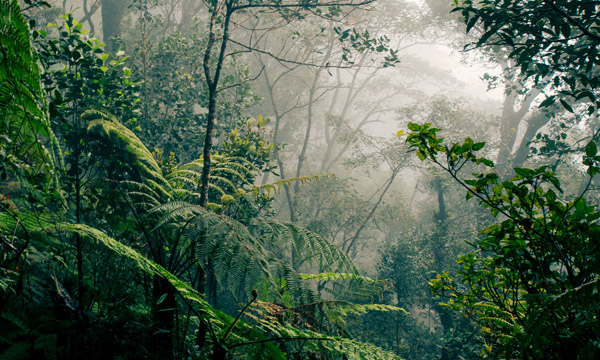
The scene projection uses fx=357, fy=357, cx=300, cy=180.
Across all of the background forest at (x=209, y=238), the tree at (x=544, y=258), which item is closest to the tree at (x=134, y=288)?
the background forest at (x=209, y=238)

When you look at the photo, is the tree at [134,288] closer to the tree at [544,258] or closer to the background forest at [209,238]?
the background forest at [209,238]

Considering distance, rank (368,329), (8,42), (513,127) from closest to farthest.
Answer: (8,42) < (368,329) < (513,127)

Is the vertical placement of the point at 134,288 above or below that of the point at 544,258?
below

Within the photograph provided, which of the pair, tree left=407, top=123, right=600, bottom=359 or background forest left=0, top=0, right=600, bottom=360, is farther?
background forest left=0, top=0, right=600, bottom=360

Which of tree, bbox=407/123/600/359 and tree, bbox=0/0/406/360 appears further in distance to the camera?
tree, bbox=0/0/406/360

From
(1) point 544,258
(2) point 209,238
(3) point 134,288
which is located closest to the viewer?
(1) point 544,258

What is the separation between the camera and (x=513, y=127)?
1355 centimetres

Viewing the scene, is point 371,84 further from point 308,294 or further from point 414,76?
point 308,294

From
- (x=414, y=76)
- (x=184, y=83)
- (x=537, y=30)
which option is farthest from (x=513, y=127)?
(x=537, y=30)

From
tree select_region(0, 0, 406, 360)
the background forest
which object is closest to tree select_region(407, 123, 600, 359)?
the background forest

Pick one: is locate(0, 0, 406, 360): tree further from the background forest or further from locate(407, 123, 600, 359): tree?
locate(407, 123, 600, 359): tree

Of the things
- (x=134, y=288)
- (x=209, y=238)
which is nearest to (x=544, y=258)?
(x=209, y=238)

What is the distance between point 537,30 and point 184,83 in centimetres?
623

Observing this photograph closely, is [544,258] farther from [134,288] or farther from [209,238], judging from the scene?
[134,288]
